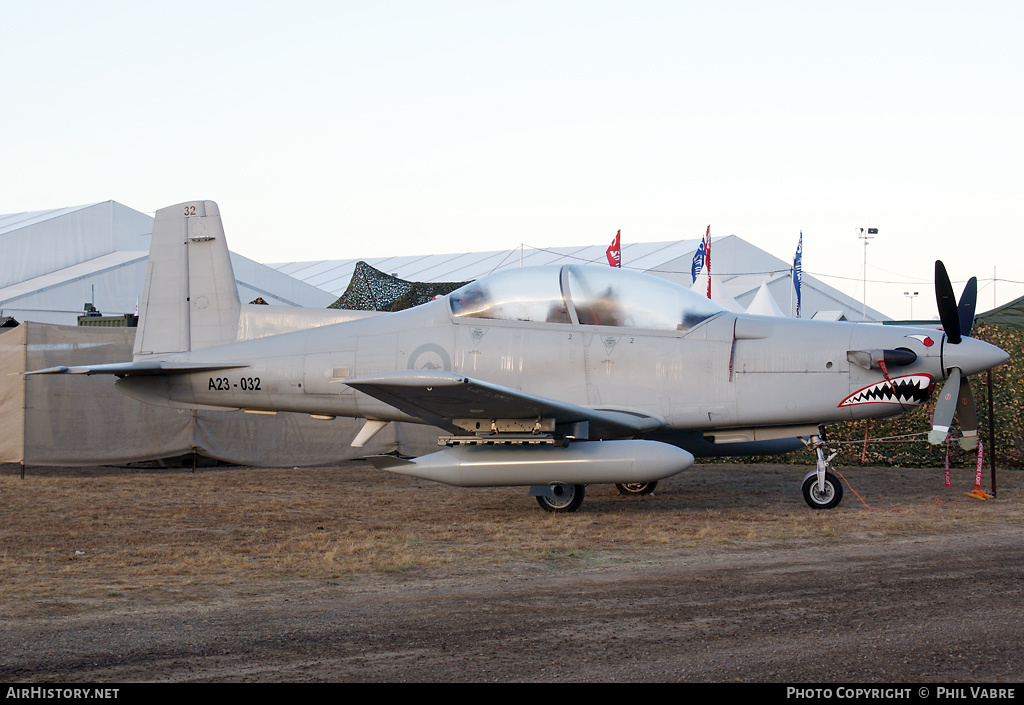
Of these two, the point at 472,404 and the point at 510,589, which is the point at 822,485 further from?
the point at 510,589

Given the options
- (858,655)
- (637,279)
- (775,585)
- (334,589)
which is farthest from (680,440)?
(858,655)

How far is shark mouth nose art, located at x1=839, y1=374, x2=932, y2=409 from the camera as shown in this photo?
815cm

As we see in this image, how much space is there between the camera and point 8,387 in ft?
39.9

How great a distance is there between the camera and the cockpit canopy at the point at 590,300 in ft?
28.2

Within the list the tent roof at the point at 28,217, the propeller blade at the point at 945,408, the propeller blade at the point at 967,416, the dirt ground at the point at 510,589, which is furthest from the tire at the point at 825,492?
the tent roof at the point at 28,217

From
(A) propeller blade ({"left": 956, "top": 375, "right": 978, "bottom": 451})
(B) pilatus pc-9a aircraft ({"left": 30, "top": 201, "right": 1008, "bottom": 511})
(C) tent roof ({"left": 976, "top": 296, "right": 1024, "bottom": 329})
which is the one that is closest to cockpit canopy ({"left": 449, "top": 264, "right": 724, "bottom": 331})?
(B) pilatus pc-9a aircraft ({"left": 30, "top": 201, "right": 1008, "bottom": 511})

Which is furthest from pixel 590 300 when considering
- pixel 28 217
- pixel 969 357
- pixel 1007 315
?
pixel 28 217

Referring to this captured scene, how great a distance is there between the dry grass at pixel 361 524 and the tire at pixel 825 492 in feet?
0.59

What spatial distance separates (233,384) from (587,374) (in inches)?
147

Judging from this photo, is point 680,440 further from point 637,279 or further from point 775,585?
point 775,585

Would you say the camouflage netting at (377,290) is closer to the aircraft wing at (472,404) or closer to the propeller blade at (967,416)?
the aircraft wing at (472,404)

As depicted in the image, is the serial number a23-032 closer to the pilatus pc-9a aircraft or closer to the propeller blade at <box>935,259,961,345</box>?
the pilatus pc-9a aircraft

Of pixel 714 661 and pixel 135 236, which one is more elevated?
pixel 135 236

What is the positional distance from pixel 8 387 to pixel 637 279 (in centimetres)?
881
